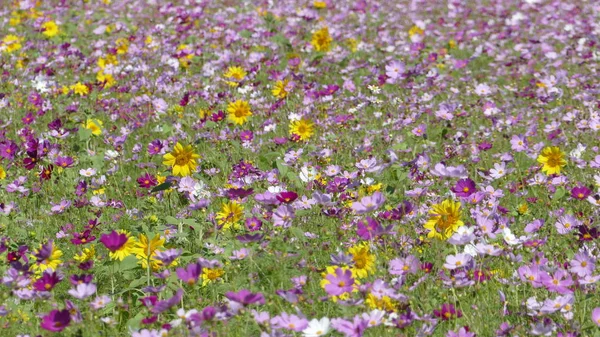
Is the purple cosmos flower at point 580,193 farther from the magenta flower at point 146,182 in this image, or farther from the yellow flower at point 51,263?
the yellow flower at point 51,263

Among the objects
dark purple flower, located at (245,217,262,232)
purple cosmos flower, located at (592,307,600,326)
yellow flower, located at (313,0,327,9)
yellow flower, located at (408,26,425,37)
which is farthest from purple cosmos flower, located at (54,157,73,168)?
yellow flower, located at (313,0,327,9)

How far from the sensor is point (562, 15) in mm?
10578

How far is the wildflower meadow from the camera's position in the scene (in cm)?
282

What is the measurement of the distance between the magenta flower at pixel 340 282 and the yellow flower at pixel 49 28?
7.64 meters

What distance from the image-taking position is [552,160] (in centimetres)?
431

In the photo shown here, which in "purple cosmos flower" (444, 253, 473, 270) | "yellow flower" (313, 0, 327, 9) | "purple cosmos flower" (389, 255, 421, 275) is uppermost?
"purple cosmos flower" (389, 255, 421, 275)

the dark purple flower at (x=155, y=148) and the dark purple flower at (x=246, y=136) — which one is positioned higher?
the dark purple flower at (x=155, y=148)

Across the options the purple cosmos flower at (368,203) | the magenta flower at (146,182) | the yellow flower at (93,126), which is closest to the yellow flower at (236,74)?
the yellow flower at (93,126)

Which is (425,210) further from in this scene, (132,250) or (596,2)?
(596,2)

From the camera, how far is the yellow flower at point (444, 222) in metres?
3.10

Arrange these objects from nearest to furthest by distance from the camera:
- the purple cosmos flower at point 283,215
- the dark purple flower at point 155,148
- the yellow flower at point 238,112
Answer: the purple cosmos flower at point 283,215, the dark purple flower at point 155,148, the yellow flower at point 238,112

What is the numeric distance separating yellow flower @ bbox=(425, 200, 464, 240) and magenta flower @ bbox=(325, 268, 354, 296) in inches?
22.3

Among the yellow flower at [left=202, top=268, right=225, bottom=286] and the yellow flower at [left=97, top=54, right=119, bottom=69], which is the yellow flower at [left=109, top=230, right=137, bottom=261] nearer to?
the yellow flower at [left=202, top=268, right=225, bottom=286]

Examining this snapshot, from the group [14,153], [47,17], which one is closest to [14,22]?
[47,17]
